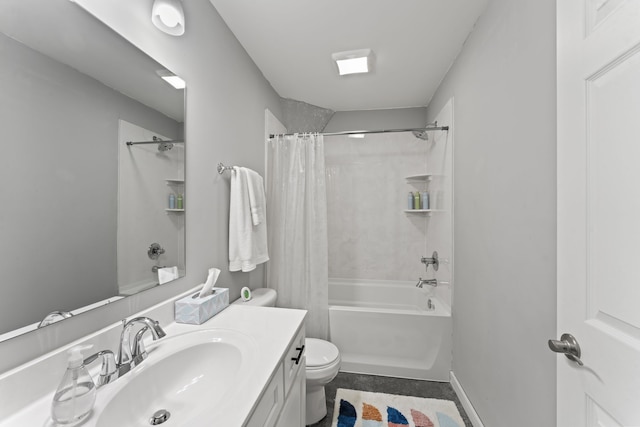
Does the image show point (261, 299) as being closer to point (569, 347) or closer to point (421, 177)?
point (569, 347)

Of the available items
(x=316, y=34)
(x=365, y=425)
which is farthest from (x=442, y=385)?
(x=316, y=34)

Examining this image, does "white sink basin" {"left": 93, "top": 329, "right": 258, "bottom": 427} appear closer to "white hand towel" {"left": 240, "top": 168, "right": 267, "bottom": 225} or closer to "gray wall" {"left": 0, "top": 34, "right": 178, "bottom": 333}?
"gray wall" {"left": 0, "top": 34, "right": 178, "bottom": 333}

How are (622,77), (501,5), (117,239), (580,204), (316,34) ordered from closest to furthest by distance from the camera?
(622,77) → (580,204) → (117,239) → (501,5) → (316,34)

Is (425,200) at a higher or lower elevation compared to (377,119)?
lower

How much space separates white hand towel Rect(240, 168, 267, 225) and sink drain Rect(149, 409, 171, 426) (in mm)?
1047

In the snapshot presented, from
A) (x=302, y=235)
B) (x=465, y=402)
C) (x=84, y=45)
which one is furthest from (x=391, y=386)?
(x=84, y=45)

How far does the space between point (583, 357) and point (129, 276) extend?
1.47 m

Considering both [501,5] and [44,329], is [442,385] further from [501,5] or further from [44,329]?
[501,5]

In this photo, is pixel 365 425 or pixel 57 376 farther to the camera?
pixel 365 425

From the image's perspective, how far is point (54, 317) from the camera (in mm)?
710

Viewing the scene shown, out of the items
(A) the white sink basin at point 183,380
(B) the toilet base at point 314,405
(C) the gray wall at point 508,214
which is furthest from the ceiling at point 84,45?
(B) the toilet base at point 314,405

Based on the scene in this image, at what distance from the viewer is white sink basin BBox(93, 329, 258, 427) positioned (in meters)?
0.67

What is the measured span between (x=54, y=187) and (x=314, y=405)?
5.54 ft

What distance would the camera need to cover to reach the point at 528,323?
1.06m
